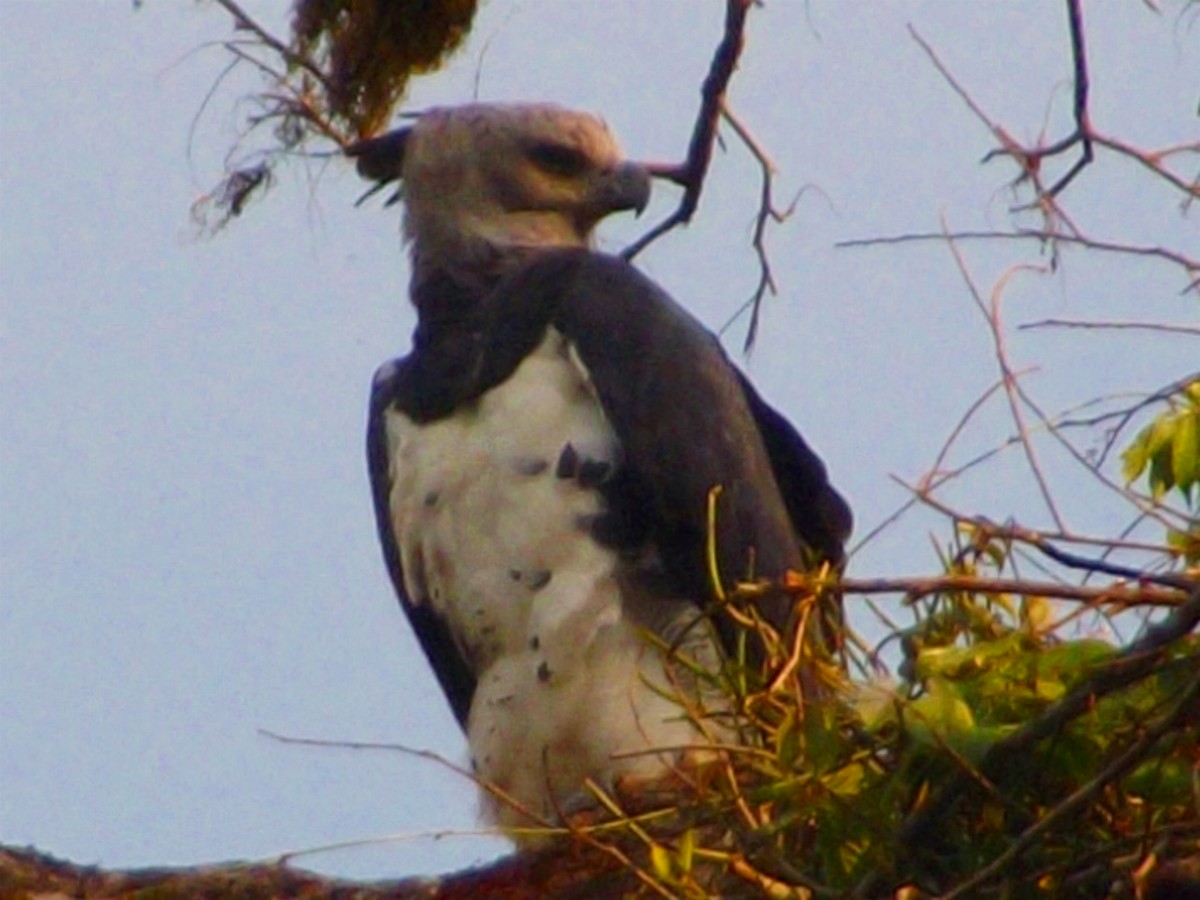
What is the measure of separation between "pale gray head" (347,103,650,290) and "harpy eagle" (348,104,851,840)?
0.36 meters

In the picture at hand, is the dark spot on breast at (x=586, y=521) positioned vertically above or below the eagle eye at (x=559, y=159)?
below

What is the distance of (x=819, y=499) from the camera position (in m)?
4.71

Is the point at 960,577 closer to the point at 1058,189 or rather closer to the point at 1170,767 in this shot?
the point at 1170,767

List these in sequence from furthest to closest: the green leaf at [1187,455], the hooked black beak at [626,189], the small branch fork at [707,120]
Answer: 1. the hooked black beak at [626,189]
2. the small branch fork at [707,120]
3. the green leaf at [1187,455]

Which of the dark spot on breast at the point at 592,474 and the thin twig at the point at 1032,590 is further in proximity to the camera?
the dark spot on breast at the point at 592,474

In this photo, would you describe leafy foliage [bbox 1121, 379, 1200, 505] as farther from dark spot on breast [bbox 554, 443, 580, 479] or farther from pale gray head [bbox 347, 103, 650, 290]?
pale gray head [bbox 347, 103, 650, 290]

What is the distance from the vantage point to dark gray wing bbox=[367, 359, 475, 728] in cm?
480

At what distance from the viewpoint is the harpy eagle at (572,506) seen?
4.42 metres

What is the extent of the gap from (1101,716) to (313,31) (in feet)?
7.44

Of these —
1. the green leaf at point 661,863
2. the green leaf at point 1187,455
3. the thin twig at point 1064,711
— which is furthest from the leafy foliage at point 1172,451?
→ the green leaf at point 661,863

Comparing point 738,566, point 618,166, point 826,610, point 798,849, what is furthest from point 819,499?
point 798,849

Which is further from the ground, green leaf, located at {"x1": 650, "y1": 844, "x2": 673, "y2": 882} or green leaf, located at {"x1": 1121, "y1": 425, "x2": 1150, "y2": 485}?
green leaf, located at {"x1": 1121, "y1": 425, "x2": 1150, "y2": 485}

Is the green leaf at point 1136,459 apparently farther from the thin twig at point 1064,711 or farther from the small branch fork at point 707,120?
the small branch fork at point 707,120

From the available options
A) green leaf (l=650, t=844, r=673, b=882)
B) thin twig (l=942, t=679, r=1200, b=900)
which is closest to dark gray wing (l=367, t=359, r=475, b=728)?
green leaf (l=650, t=844, r=673, b=882)
